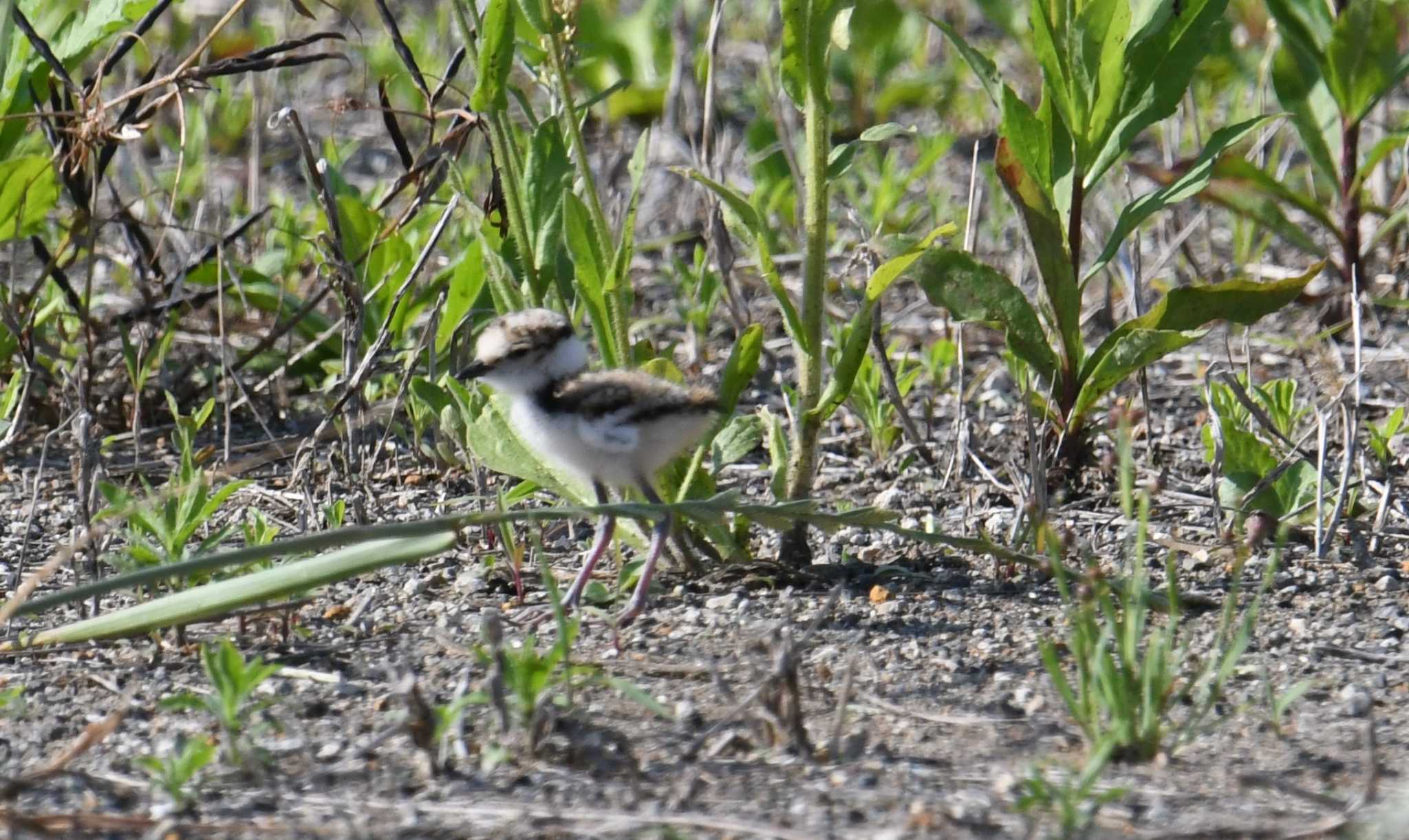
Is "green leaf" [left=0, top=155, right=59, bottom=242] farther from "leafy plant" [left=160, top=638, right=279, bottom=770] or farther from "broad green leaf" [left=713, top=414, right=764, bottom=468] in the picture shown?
"leafy plant" [left=160, top=638, right=279, bottom=770]

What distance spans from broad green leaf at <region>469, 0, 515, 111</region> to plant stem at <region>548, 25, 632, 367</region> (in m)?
0.09

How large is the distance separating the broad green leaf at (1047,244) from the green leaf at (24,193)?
2171 millimetres

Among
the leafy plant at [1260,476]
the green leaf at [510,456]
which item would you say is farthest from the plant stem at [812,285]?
the leafy plant at [1260,476]

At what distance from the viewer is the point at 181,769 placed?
8.22 ft

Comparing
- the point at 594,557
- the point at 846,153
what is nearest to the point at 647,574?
the point at 594,557

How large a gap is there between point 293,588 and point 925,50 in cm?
566

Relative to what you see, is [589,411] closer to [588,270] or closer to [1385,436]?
[588,270]

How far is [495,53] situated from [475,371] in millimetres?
645

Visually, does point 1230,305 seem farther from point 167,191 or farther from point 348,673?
point 167,191

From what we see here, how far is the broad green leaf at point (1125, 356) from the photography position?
3.49 meters

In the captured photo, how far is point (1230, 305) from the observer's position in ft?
11.8

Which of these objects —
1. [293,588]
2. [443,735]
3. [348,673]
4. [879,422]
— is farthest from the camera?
[879,422]

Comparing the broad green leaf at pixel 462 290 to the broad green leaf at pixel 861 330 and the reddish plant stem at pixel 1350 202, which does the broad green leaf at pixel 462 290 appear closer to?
Answer: the broad green leaf at pixel 861 330

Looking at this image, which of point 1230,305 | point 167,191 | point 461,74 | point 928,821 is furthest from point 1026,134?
point 461,74
